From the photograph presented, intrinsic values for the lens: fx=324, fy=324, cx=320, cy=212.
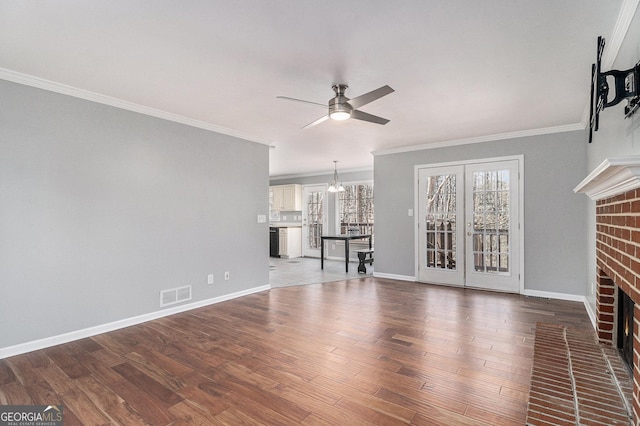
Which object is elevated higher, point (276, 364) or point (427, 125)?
point (427, 125)

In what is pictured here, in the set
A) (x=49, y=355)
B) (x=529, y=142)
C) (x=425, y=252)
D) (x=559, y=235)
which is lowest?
(x=49, y=355)

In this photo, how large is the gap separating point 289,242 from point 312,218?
3.17 ft

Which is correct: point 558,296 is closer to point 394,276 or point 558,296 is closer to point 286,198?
point 394,276

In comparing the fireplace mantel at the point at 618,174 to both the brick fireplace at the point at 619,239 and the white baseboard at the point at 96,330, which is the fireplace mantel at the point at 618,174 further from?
the white baseboard at the point at 96,330

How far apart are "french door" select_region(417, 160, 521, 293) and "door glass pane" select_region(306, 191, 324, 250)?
3991 mm

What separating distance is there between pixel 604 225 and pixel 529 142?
104 inches

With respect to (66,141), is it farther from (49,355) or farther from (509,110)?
(509,110)

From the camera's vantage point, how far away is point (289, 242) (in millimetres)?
9258

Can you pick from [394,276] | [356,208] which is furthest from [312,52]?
[356,208]

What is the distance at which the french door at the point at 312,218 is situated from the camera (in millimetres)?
9258

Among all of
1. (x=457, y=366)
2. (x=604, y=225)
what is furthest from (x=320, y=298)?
(x=604, y=225)

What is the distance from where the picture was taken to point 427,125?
4422 millimetres

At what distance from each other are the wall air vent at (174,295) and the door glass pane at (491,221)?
4.32m

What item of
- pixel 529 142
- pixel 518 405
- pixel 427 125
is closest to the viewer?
pixel 518 405
